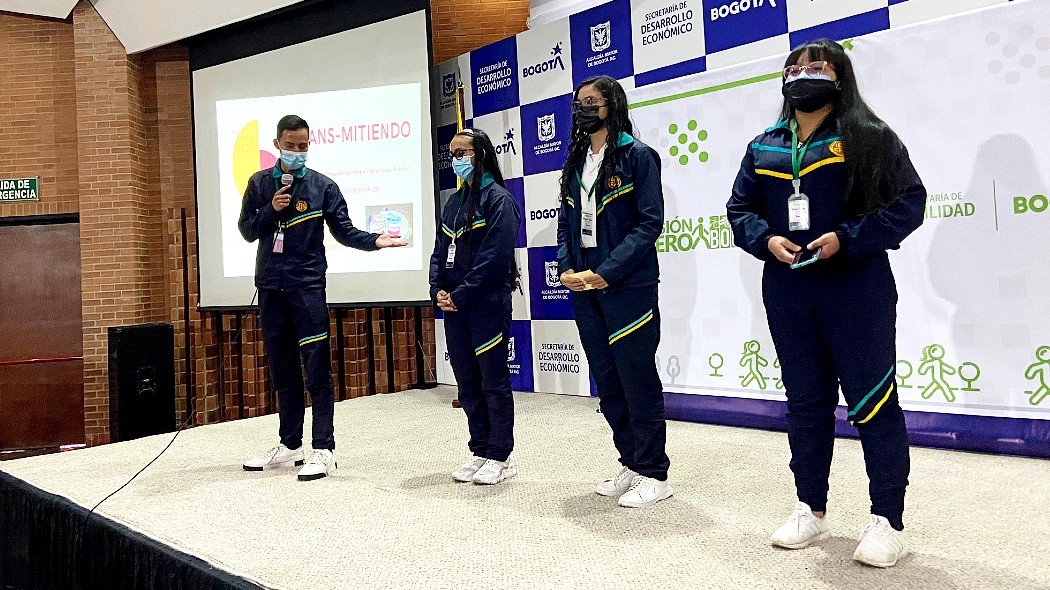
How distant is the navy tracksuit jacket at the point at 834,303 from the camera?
1771mm

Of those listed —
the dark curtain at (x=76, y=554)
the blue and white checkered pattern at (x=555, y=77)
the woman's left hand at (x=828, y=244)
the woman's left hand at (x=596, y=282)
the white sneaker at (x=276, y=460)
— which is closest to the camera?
the woman's left hand at (x=828, y=244)

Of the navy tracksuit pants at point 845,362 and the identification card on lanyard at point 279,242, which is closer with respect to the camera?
the navy tracksuit pants at point 845,362

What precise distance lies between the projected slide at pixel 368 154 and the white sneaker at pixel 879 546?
380cm

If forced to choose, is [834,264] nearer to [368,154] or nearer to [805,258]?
[805,258]

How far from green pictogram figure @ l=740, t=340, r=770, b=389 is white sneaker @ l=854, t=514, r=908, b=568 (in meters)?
1.87

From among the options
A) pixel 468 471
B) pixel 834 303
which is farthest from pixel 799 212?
pixel 468 471

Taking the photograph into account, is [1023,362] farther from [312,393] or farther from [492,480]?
[312,393]

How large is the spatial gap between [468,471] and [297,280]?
1023 mm

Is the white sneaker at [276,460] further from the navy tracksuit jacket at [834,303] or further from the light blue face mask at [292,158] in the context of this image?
the navy tracksuit jacket at [834,303]

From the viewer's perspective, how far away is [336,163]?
5453 millimetres

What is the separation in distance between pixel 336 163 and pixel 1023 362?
4315 millimetres

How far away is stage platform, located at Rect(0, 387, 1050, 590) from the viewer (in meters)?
1.86

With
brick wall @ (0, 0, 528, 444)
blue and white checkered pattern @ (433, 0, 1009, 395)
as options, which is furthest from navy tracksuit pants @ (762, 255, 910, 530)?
brick wall @ (0, 0, 528, 444)

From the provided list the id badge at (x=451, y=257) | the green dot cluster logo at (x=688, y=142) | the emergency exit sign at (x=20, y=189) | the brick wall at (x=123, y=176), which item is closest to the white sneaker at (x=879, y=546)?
the id badge at (x=451, y=257)
